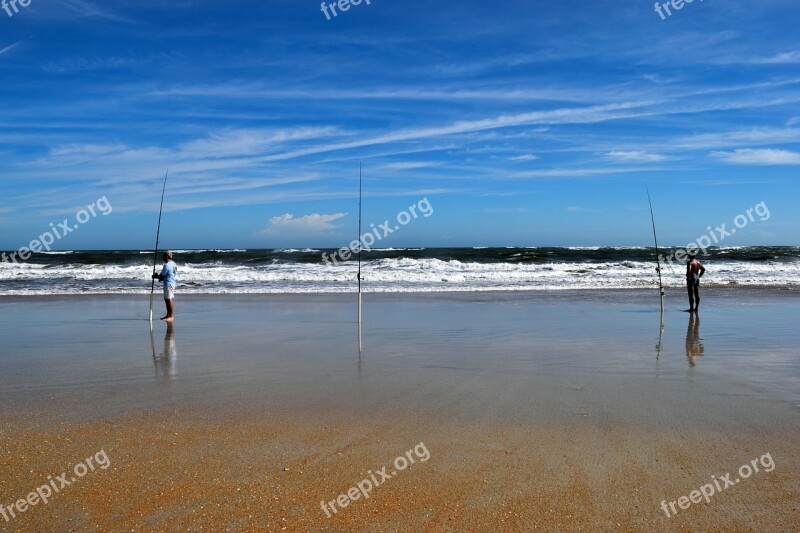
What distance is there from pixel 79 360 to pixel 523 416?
5.96m

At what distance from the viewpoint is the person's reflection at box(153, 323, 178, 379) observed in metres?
7.27

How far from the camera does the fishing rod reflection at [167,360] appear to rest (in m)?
7.21

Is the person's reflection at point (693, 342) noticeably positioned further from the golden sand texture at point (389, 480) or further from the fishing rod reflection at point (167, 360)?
the fishing rod reflection at point (167, 360)

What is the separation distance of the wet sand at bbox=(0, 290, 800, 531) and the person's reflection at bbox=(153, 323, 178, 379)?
0.26 feet

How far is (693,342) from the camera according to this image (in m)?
9.43

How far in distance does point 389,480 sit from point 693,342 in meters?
7.15

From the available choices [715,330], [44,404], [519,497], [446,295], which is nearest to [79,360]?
[44,404]

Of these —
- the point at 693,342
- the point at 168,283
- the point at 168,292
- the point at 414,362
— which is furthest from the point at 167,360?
the point at 693,342

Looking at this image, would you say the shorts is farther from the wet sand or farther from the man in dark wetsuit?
the man in dark wetsuit

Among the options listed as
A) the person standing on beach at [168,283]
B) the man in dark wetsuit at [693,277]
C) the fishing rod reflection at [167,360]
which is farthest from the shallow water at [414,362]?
the man in dark wetsuit at [693,277]

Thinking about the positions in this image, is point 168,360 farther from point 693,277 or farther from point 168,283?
point 693,277

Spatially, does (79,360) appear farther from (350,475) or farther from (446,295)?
(446,295)

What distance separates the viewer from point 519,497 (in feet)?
12.3

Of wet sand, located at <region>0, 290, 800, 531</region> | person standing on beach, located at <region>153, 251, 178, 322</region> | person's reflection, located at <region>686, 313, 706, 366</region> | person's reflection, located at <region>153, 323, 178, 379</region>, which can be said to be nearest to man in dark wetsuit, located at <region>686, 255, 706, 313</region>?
person's reflection, located at <region>686, 313, 706, 366</region>
